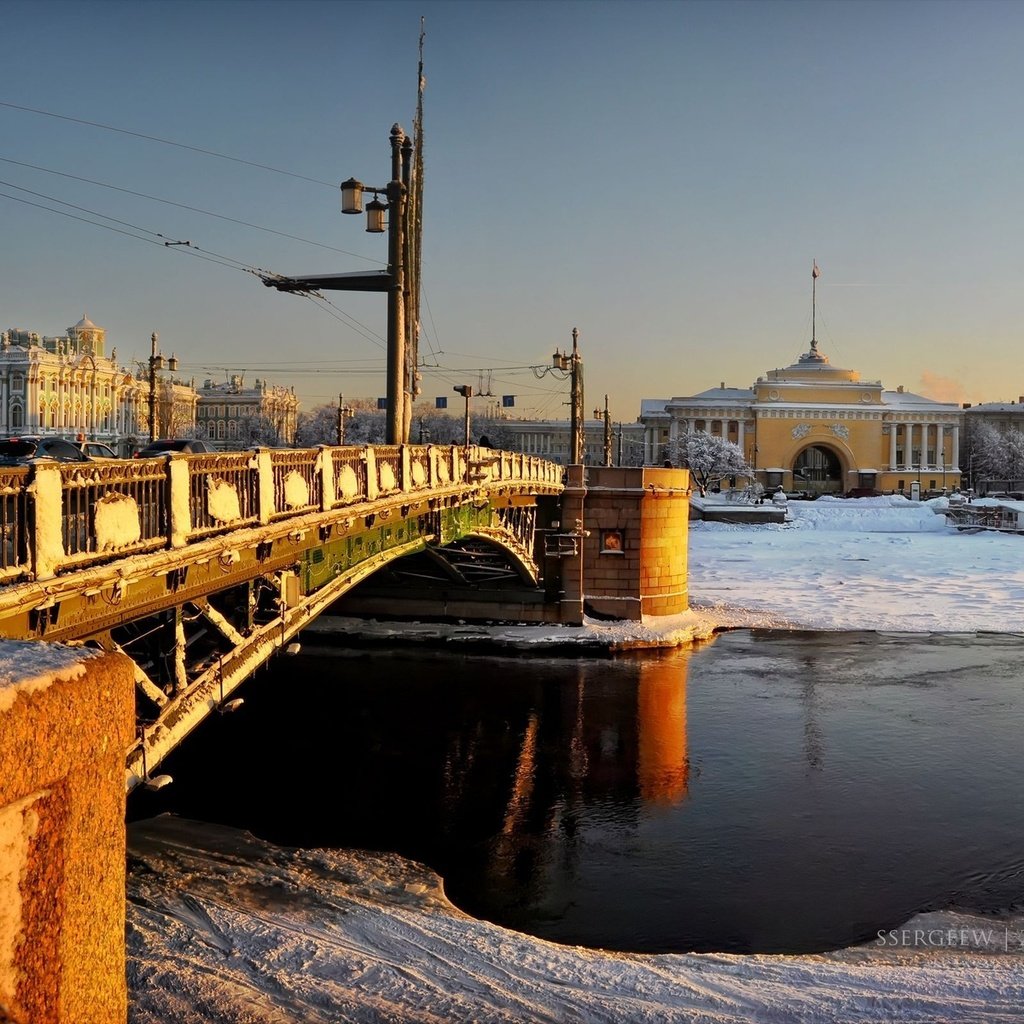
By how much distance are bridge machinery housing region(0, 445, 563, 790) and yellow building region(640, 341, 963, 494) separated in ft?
271

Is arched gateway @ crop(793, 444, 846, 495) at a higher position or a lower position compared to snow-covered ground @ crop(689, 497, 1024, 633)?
higher

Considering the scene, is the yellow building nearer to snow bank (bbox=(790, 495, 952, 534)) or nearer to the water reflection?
snow bank (bbox=(790, 495, 952, 534))

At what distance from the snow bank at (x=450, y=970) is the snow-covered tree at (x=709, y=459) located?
7751 centimetres

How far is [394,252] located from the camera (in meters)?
13.8

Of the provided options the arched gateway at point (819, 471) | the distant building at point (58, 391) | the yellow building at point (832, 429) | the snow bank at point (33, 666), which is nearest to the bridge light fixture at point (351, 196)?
the snow bank at point (33, 666)

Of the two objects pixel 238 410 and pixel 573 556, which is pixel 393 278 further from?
pixel 238 410

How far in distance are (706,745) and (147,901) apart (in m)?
10.00

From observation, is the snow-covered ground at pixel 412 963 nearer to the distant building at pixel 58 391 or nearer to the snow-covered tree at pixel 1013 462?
the distant building at pixel 58 391

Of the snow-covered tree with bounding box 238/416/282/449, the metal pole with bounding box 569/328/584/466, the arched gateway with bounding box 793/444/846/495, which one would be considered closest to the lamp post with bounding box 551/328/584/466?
the metal pole with bounding box 569/328/584/466

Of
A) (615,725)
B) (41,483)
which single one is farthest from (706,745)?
(41,483)

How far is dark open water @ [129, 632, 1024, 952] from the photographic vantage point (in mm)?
10945

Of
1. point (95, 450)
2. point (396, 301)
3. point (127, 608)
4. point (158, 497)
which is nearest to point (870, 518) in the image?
point (95, 450)

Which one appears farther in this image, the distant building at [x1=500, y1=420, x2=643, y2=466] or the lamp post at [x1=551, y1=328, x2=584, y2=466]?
the distant building at [x1=500, y1=420, x2=643, y2=466]

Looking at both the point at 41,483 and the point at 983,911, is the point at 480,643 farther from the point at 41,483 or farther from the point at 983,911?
the point at 41,483
